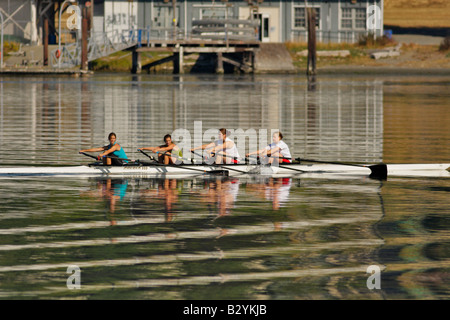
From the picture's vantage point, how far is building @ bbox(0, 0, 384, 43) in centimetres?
7969

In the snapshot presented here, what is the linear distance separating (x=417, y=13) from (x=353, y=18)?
218 ft

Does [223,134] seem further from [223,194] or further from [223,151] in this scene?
[223,194]

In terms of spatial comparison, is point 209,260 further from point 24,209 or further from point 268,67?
point 268,67

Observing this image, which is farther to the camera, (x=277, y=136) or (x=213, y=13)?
(x=213, y=13)

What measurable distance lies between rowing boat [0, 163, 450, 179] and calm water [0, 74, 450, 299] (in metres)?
0.31

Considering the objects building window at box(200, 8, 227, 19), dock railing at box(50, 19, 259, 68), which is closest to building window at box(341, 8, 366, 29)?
dock railing at box(50, 19, 259, 68)

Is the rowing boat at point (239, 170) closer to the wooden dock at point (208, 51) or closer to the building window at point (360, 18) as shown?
the wooden dock at point (208, 51)

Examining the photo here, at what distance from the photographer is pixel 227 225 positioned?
16.0 metres

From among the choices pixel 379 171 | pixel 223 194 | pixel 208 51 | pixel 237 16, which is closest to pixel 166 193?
pixel 223 194

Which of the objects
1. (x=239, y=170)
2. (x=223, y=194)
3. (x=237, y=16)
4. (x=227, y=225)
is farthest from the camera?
(x=237, y=16)

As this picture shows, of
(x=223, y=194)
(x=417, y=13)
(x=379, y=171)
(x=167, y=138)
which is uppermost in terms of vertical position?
(x=417, y=13)

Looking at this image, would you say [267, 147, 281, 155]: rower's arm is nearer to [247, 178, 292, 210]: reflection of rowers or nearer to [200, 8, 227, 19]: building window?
[247, 178, 292, 210]: reflection of rowers

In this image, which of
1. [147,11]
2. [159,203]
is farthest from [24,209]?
[147,11]
